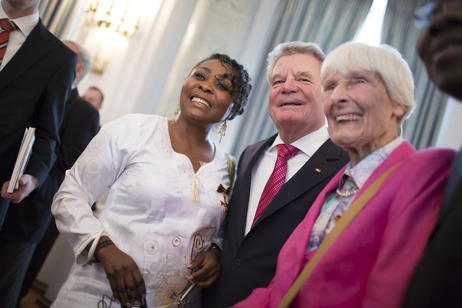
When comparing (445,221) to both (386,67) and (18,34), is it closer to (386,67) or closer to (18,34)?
(386,67)

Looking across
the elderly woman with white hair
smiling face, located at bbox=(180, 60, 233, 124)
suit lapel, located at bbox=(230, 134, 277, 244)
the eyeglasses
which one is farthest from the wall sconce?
the eyeglasses

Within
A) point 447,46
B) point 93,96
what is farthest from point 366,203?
point 93,96

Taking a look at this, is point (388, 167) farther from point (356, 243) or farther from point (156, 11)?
point (156, 11)

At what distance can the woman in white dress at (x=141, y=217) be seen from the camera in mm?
1188

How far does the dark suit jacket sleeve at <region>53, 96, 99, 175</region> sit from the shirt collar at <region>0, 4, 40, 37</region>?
75 centimetres

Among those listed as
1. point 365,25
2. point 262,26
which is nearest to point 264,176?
point 262,26

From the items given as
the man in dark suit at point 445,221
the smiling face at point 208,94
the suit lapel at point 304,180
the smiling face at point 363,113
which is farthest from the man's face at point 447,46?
the smiling face at point 208,94

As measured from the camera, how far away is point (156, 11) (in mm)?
3869

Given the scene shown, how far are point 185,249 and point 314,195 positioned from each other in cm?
62

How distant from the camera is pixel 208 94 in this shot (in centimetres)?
158

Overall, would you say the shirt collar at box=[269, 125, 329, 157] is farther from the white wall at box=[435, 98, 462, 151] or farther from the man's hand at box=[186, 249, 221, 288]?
the white wall at box=[435, 98, 462, 151]

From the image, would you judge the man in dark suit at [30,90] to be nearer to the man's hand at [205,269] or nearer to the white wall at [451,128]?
the man's hand at [205,269]

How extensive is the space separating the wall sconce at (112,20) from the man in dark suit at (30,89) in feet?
8.39

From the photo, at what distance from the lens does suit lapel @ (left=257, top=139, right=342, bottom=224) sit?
1289 millimetres
